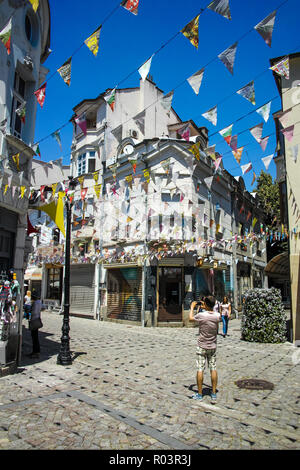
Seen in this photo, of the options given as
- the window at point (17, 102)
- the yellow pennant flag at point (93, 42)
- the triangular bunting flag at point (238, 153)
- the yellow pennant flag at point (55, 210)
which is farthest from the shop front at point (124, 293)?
the yellow pennant flag at point (93, 42)

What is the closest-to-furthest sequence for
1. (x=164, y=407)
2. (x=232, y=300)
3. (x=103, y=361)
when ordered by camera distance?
(x=164, y=407)
(x=103, y=361)
(x=232, y=300)

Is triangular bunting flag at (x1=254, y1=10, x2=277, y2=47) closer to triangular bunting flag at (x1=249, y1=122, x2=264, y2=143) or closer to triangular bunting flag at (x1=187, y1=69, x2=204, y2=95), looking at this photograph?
triangular bunting flag at (x1=187, y1=69, x2=204, y2=95)

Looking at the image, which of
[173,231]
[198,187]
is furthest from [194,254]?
[198,187]

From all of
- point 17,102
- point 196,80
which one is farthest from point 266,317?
point 17,102

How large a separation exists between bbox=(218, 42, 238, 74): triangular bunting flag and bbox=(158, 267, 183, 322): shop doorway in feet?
43.3

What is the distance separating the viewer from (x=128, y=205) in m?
19.8

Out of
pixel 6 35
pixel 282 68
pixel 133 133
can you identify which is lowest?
pixel 282 68

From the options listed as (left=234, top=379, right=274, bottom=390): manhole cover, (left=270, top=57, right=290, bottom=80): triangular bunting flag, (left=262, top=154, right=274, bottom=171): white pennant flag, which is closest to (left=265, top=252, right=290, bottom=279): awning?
(left=262, top=154, right=274, bottom=171): white pennant flag

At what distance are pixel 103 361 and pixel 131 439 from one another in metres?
5.00

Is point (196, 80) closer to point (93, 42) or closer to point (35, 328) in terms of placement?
point (93, 42)

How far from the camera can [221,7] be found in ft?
18.0

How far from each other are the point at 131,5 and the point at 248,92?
128 inches

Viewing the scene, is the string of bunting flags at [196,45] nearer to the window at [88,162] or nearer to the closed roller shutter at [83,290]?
the window at [88,162]

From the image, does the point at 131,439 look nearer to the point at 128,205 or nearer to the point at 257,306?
the point at 257,306
